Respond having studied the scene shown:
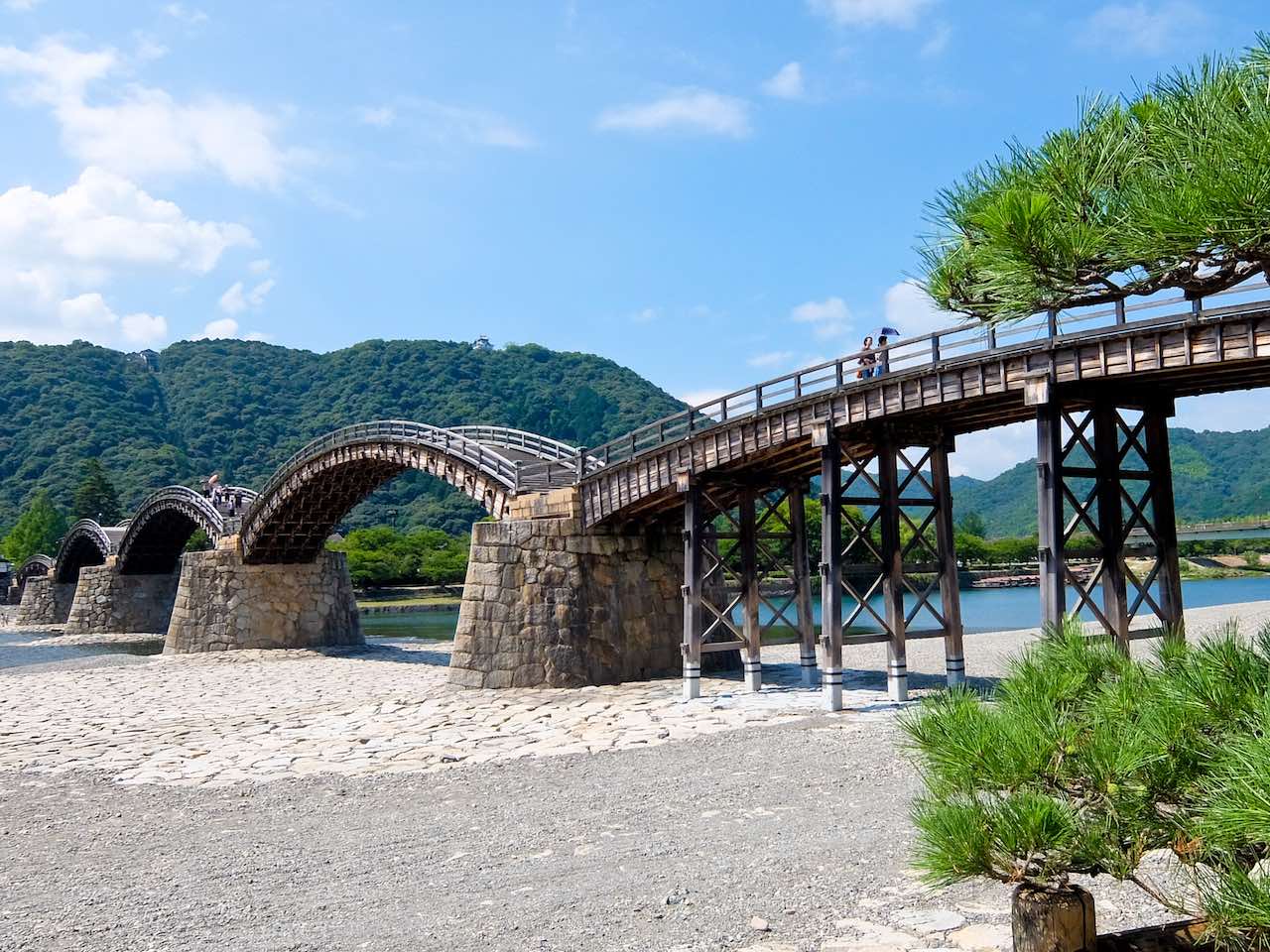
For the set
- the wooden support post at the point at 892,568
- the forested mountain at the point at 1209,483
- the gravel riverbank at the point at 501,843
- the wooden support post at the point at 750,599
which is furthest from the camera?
the forested mountain at the point at 1209,483

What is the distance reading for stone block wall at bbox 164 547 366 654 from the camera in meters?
36.8

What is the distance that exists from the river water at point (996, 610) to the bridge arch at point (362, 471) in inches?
390

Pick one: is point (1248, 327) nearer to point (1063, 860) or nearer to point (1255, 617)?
point (1063, 860)

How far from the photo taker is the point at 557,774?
12.4 m

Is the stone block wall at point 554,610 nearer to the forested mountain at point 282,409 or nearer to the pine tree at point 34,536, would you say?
the pine tree at point 34,536

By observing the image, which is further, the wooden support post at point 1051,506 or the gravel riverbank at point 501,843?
the wooden support post at point 1051,506

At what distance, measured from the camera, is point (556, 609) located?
67.6ft

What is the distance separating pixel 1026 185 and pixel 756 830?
6295 mm

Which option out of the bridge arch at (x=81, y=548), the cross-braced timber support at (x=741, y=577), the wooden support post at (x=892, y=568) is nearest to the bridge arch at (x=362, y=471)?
the cross-braced timber support at (x=741, y=577)

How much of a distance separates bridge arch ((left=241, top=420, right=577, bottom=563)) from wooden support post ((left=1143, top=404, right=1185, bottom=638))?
1296 centimetres

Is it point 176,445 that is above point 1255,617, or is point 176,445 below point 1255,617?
above

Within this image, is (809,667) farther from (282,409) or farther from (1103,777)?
(282,409)

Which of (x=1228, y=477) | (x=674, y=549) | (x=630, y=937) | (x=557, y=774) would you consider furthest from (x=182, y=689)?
(x=1228, y=477)

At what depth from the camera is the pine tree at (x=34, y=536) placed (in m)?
80.1
